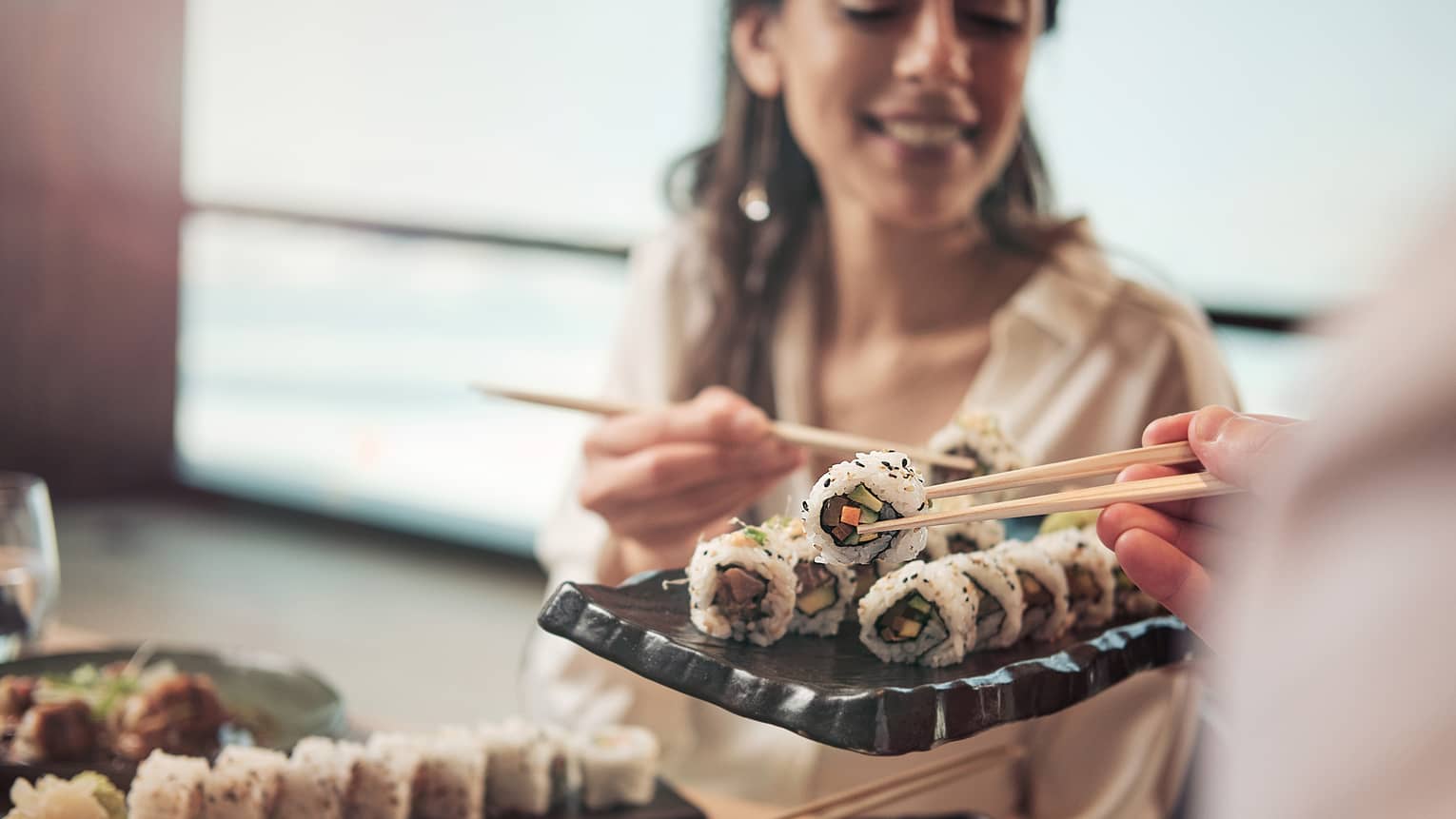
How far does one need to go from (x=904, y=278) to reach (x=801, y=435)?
72cm

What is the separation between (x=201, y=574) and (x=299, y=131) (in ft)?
5.82

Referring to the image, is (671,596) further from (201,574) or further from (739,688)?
(201,574)

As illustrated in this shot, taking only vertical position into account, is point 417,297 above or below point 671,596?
below

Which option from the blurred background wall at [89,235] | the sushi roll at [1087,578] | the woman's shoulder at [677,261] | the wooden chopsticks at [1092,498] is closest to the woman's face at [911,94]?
the woman's shoulder at [677,261]

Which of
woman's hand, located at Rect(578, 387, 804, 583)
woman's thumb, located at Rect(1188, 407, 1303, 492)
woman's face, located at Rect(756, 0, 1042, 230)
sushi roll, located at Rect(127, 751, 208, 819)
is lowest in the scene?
sushi roll, located at Rect(127, 751, 208, 819)

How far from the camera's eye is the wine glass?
4.74ft

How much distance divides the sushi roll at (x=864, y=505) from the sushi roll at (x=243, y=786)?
2.02 feet

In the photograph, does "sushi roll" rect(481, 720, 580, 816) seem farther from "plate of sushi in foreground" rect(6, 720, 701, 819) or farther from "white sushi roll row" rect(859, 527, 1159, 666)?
"white sushi roll row" rect(859, 527, 1159, 666)

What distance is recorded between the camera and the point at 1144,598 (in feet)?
3.64

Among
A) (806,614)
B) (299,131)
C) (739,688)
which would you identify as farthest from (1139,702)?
(299,131)

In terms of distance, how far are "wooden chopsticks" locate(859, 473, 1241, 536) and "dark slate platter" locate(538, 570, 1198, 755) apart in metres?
0.10

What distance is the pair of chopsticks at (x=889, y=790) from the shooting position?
1.13 metres

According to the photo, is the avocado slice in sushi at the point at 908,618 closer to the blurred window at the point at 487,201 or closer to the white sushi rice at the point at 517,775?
the white sushi rice at the point at 517,775

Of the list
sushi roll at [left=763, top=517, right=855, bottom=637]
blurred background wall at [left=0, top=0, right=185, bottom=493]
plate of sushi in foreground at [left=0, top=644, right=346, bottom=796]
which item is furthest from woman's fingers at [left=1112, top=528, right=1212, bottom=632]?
blurred background wall at [left=0, top=0, right=185, bottom=493]
